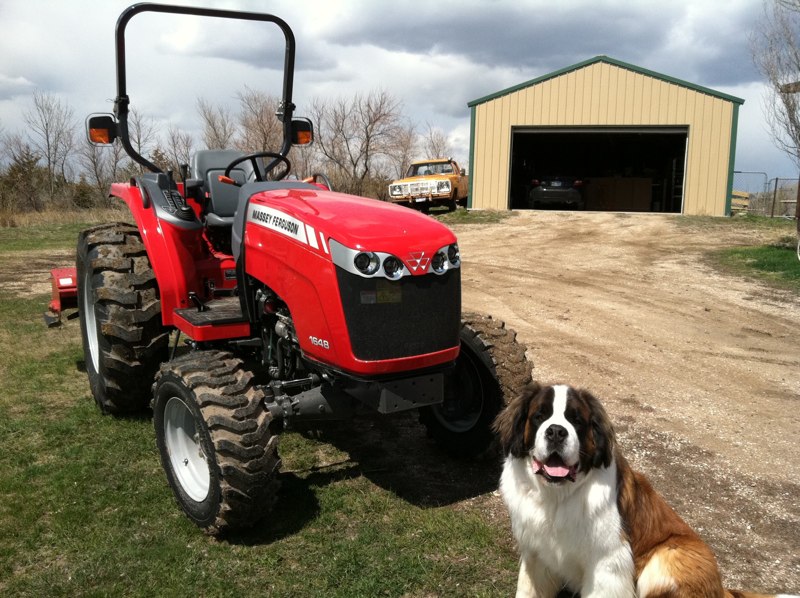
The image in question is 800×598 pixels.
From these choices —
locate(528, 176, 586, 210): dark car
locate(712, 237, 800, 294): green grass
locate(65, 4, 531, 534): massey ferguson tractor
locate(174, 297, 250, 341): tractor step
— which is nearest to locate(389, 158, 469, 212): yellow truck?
locate(528, 176, 586, 210): dark car

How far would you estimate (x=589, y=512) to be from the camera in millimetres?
2404

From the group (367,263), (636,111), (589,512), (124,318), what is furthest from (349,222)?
(636,111)

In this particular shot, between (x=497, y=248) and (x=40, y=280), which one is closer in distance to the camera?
(x=40, y=280)

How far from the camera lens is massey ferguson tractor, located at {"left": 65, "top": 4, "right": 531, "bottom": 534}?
3041 mm

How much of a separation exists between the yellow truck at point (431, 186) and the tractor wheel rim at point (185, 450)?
16653 mm

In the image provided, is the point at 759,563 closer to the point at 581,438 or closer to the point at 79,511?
the point at 581,438

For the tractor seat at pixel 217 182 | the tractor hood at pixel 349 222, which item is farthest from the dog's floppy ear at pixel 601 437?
the tractor seat at pixel 217 182

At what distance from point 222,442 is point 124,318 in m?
1.58

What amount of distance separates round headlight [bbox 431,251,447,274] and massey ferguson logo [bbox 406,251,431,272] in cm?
4

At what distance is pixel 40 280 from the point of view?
11.0 meters

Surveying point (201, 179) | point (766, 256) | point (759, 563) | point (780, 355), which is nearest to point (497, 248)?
point (766, 256)

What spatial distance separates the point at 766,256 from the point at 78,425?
1145cm

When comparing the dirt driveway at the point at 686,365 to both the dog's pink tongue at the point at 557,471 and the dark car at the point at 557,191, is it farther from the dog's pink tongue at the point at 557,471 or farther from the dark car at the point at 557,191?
the dark car at the point at 557,191

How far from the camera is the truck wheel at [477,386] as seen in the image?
3.79 m
